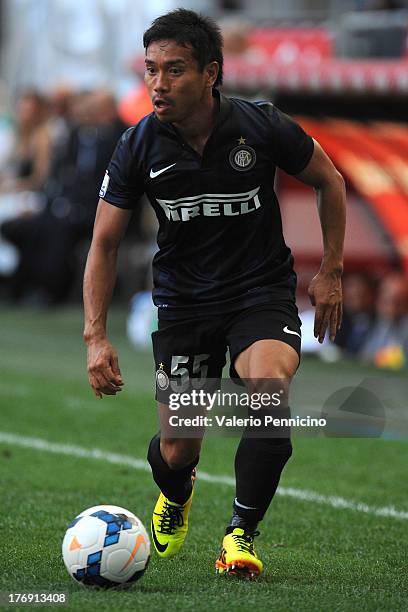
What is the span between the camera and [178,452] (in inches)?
227

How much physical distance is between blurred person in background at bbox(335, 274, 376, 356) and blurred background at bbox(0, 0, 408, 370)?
0.04 ft

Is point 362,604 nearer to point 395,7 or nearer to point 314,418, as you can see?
point 314,418

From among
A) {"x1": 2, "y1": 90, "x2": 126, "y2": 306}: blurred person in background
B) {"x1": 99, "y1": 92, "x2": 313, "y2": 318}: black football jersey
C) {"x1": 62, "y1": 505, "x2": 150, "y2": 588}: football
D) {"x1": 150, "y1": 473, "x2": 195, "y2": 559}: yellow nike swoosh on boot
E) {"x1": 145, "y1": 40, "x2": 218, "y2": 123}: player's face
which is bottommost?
{"x1": 2, "y1": 90, "x2": 126, "y2": 306}: blurred person in background

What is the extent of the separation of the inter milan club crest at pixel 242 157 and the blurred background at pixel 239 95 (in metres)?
6.57

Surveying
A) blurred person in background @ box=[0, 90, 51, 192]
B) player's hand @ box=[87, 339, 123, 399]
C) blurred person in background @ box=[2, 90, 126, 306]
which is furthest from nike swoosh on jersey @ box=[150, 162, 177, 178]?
blurred person in background @ box=[0, 90, 51, 192]

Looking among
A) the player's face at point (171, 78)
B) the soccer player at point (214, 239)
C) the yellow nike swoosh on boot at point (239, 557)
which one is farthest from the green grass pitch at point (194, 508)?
the player's face at point (171, 78)

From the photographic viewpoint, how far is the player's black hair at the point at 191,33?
5.37 m

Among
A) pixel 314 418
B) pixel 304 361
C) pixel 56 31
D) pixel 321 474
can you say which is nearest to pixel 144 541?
pixel 321 474

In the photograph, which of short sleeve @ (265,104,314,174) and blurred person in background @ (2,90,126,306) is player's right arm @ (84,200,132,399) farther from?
blurred person in background @ (2,90,126,306)

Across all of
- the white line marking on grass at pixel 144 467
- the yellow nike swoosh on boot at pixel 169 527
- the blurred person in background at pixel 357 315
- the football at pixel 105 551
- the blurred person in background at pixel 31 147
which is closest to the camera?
the football at pixel 105 551

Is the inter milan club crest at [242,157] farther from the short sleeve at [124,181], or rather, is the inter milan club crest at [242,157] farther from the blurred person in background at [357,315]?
the blurred person in background at [357,315]

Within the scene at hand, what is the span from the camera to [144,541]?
5215 millimetres

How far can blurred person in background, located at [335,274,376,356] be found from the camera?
12602mm

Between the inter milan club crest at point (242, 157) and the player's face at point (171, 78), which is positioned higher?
the player's face at point (171, 78)
